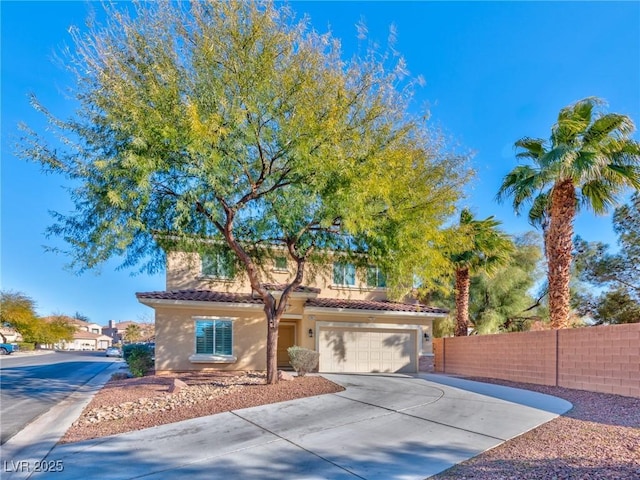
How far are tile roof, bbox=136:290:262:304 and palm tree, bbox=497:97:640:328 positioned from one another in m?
11.5

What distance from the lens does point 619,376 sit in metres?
11.2

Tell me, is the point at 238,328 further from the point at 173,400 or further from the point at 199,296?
the point at 173,400

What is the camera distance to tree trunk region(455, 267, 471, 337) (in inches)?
818

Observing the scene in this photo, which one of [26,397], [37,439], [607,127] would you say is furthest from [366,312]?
[37,439]

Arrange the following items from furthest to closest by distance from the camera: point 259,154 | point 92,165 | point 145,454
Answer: point 259,154
point 92,165
point 145,454

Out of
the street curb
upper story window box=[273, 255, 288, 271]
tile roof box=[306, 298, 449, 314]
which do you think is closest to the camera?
the street curb

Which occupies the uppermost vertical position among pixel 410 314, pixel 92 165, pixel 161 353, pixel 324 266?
pixel 92 165

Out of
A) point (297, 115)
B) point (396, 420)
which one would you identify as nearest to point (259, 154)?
point (297, 115)

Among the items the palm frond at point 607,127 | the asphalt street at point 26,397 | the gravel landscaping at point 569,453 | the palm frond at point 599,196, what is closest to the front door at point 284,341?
the asphalt street at point 26,397

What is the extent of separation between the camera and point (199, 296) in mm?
17344

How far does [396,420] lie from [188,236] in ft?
22.9

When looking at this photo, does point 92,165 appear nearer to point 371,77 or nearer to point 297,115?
point 297,115

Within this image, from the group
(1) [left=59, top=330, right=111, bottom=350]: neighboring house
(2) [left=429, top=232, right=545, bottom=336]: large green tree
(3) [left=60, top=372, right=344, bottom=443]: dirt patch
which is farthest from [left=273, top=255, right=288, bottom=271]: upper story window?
(1) [left=59, top=330, right=111, bottom=350]: neighboring house

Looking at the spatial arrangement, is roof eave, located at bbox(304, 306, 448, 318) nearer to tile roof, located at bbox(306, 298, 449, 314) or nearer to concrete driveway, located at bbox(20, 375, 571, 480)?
tile roof, located at bbox(306, 298, 449, 314)
